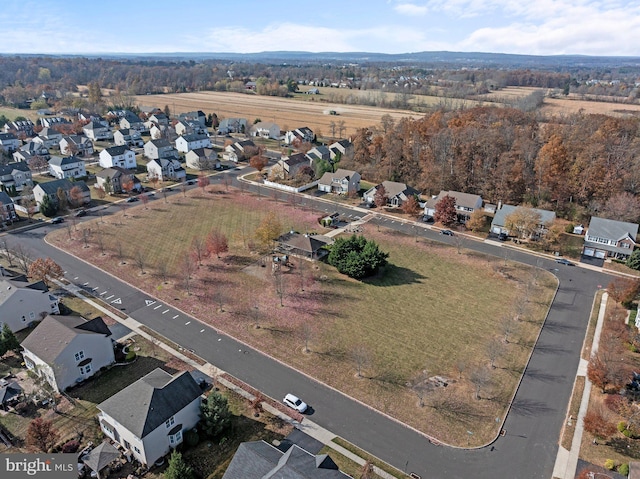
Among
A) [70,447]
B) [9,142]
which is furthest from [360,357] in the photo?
[9,142]

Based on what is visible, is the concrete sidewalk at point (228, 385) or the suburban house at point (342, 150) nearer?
the concrete sidewalk at point (228, 385)

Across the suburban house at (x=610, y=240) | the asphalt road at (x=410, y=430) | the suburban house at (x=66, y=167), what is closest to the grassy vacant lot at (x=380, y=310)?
the asphalt road at (x=410, y=430)

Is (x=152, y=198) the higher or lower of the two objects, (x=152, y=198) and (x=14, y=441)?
the higher

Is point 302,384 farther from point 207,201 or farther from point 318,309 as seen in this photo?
point 207,201

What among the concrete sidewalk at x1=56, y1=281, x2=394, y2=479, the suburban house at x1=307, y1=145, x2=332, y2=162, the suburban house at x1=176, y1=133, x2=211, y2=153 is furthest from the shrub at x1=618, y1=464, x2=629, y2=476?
the suburban house at x1=176, y1=133, x2=211, y2=153

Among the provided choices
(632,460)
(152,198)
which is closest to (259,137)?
(152,198)

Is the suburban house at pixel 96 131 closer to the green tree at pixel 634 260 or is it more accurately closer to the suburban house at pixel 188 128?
the suburban house at pixel 188 128

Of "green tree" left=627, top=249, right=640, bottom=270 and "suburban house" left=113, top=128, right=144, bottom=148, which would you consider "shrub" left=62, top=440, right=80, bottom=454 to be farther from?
"suburban house" left=113, top=128, right=144, bottom=148
